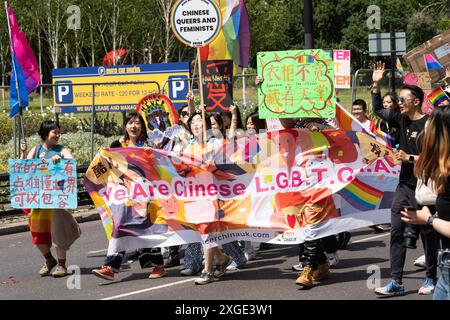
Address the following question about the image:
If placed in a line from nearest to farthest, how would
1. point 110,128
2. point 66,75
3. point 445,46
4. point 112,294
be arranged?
point 112,294 < point 445,46 < point 66,75 < point 110,128

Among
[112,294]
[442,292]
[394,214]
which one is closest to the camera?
[442,292]

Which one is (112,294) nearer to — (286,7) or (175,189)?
(175,189)

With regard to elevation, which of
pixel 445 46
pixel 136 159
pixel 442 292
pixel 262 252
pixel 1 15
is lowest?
pixel 262 252

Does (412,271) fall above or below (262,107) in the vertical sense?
below

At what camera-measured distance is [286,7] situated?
7306cm

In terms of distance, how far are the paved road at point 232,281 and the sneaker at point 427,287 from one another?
9cm

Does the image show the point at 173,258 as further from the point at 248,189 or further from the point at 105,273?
the point at 248,189

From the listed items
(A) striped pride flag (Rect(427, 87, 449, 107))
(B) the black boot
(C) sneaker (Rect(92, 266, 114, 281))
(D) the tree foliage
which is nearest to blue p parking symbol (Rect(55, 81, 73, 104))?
(B) the black boot

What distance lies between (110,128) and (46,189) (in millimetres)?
14122

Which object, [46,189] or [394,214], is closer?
[394,214]

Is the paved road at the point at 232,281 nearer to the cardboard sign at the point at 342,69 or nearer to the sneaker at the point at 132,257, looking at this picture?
the sneaker at the point at 132,257

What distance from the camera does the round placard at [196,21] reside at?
9961 millimetres

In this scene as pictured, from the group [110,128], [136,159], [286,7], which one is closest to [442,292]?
[136,159]

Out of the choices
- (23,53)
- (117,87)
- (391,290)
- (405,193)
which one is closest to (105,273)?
(391,290)
